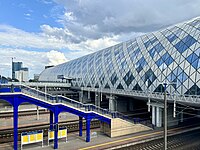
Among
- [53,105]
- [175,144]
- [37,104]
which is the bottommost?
[175,144]

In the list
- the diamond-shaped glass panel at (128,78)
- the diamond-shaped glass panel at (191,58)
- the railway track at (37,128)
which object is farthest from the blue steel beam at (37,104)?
the diamond-shaped glass panel at (128,78)

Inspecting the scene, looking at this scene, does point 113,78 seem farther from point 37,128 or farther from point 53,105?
point 53,105

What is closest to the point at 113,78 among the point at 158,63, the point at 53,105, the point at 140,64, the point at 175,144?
the point at 140,64

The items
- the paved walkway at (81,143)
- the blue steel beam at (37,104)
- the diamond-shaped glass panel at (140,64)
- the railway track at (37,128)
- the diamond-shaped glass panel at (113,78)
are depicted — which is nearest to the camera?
the blue steel beam at (37,104)

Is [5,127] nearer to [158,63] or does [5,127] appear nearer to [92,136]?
[92,136]

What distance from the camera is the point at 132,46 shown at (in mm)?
59344

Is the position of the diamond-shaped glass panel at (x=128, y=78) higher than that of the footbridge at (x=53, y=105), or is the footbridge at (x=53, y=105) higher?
the diamond-shaped glass panel at (x=128, y=78)

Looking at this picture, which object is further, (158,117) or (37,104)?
(158,117)

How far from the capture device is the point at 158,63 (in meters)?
43.3

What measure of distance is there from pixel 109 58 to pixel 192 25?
2884 cm

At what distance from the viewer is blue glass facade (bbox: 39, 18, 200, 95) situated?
36.4 m

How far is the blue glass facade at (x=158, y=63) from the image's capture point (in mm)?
36438

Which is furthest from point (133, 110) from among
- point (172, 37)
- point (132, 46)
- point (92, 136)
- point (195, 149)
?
point (195, 149)

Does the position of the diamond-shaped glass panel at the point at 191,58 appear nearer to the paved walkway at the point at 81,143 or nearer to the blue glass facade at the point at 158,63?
the blue glass facade at the point at 158,63
